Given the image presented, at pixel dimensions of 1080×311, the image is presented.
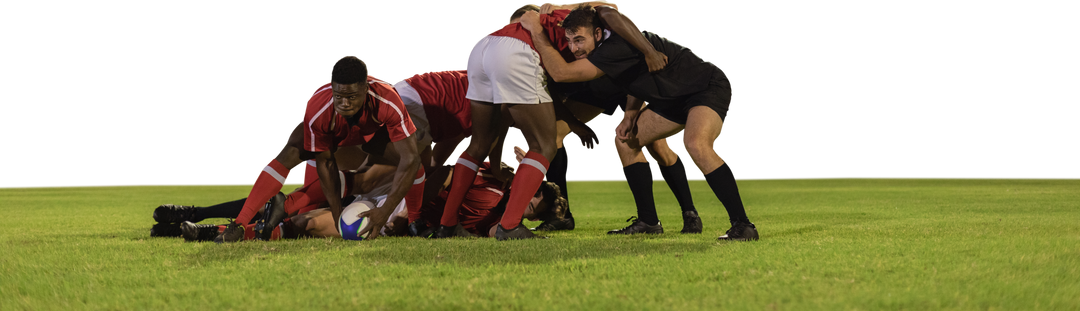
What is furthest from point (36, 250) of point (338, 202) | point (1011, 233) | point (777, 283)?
point (1011, 233)

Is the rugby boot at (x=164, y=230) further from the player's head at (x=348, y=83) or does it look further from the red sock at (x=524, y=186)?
the red sock at (x=524, y=186)

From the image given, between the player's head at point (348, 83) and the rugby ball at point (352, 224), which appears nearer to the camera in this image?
the player's head at point (348, 83)

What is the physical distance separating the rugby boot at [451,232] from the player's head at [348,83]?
992 millimetres

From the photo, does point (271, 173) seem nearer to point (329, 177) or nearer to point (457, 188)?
point (329, 177)

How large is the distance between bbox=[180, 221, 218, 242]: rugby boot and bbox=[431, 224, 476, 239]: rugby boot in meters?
1.28

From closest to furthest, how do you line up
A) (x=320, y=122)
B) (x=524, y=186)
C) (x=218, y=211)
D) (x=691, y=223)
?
(x=320, y=122) → (x=524, y=186) → (x=691, y=223) → (x=218, y=211)

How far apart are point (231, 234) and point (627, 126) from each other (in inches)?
97.6

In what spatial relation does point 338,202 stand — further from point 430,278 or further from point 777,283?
point 777,283

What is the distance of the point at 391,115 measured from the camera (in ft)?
13.5

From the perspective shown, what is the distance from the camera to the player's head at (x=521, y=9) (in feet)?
15.8

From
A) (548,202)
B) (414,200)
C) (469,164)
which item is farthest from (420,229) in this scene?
(548,202)

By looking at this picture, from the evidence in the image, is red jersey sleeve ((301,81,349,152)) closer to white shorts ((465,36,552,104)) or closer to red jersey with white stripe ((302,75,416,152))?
red jersey with white stripe ((302,75,416,152))

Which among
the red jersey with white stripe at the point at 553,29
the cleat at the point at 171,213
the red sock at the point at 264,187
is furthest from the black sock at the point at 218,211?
the red jersey with white stripe at the point at 553,29

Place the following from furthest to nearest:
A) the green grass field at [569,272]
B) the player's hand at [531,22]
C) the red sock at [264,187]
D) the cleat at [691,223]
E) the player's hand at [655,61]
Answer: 1. the cleat at [691,223]
2. the player's hand at [531,22]
3. the red sock at [264,187]
4. the player's hand at [655,61]
5. the green grass field at [569,272]
